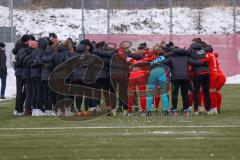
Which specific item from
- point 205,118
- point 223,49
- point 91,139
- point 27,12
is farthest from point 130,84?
point 27,12

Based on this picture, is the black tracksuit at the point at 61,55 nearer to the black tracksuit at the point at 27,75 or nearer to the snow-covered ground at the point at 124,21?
the black tracksuit at the point at 27,75

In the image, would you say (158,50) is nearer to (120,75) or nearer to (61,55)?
(120,75)

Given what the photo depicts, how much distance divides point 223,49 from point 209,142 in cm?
2638

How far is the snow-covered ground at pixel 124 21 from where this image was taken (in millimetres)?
42000

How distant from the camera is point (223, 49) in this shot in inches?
1586

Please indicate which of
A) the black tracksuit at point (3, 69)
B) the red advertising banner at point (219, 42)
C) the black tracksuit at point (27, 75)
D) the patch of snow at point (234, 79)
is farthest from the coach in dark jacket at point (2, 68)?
the patch of snow at point (234, 79)

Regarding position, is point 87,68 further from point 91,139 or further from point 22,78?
point 91,139

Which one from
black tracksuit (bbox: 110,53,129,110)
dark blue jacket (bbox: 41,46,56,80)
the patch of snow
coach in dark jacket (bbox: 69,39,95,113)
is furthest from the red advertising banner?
dark blue jacket (bbox: 41,46,56,80)

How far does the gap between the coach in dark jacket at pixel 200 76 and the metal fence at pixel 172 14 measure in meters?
19.6

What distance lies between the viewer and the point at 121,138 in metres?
15.2

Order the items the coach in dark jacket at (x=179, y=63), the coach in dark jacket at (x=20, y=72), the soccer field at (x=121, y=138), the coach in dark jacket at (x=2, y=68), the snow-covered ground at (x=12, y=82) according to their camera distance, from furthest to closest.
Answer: the snow-covered ground at (x=12, y=82) → the coach in dark jacket at (x=2, y=68) → the coach in dark jacket at (x=20, y=72) → the coach in dark jacket at (x=179, y=63) → the soccer field at (x=121, y=138)

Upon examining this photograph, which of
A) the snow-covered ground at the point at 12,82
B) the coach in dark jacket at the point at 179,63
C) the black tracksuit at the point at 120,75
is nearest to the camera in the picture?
the coach in dark jacket at the point at 179,63

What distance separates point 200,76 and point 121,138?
6031mm

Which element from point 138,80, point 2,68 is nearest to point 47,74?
point 138,80
